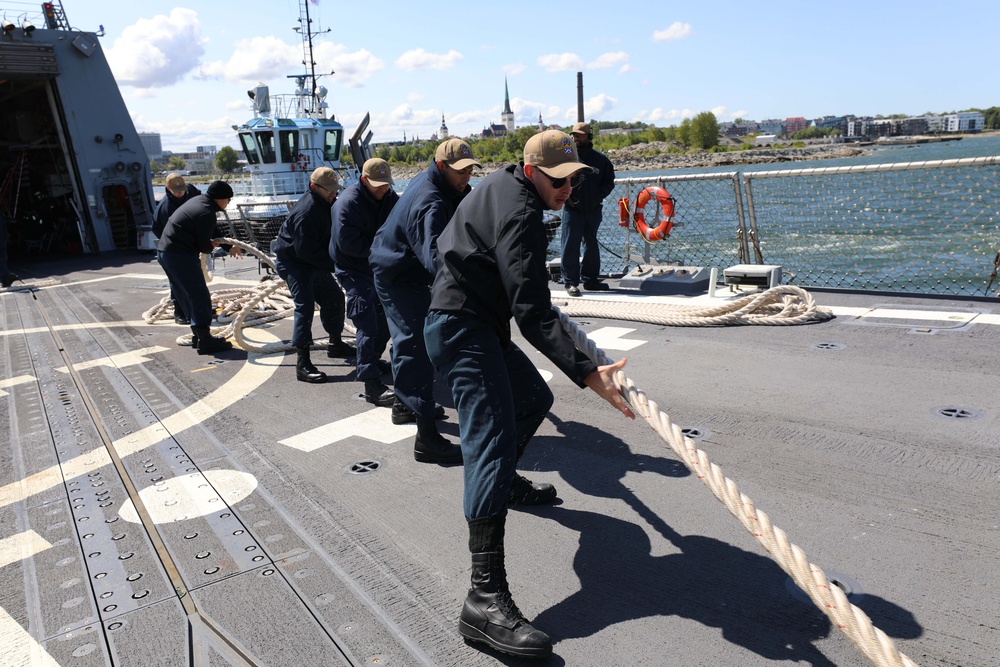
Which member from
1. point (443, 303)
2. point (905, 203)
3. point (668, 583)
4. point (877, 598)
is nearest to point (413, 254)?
point (443, 303)

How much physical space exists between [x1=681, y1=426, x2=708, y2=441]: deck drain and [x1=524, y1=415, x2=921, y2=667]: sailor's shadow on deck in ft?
2.71

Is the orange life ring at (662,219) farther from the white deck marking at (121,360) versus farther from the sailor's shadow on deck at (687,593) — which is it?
the white deck marking at (121,360)

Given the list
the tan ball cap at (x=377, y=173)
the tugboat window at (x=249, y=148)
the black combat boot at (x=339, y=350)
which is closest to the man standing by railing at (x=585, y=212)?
the black combat boot at (x=339, y=350)

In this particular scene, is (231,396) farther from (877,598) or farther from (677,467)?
(877,598)

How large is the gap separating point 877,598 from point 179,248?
652 cm

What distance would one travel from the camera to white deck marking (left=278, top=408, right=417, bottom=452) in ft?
14.3

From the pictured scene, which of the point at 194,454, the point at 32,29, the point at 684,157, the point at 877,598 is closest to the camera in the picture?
the point at 877,598

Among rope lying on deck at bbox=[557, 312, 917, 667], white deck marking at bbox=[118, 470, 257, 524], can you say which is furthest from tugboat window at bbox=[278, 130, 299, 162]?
rope lying on deck at bbox=[557, 312, 917, 667]

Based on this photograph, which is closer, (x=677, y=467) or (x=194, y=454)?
(x=677, y=467)

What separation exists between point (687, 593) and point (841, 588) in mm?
528

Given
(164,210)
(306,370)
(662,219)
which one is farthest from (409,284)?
(164,210)

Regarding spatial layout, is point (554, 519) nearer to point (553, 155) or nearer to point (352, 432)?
point (553, 155)

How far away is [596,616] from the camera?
8.29 feet

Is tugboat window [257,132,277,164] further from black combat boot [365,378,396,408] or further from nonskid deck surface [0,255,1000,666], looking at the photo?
black combat boot [365,378,396,408]
